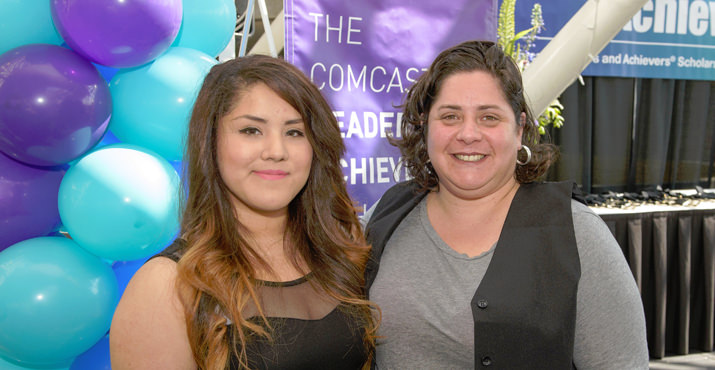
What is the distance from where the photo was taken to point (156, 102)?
1556 millimetres

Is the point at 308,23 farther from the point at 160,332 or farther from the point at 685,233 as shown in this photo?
the point at 685,233

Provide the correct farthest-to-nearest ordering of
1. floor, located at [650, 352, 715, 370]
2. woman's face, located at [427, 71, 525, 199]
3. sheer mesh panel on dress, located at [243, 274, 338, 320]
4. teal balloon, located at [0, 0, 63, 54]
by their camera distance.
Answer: floor, located at [650, 352, 715, 370]
teal balloon, located at [0, 0, 63, 54]
woman's face, located at [427, 71, 525, 199]
sheer mesh panel on dress, located at [243, 274, 338, 320]

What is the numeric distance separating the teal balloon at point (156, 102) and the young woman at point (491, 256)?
64 centimetres

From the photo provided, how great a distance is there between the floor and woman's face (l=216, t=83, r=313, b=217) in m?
3.21

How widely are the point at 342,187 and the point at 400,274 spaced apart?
271mm

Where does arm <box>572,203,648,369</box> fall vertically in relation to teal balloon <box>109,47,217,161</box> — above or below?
below

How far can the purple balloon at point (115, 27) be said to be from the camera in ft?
4.53

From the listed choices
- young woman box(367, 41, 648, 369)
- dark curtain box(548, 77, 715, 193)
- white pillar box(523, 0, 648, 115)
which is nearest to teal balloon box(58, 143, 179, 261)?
young woman box(367, 41, 648, 369)

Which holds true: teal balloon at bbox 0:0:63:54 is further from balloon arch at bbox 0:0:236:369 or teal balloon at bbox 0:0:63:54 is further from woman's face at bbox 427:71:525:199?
woman's face at bbox 427:71:525:199

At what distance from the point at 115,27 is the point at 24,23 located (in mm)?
248

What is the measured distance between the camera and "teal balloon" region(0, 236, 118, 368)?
4.50 feet

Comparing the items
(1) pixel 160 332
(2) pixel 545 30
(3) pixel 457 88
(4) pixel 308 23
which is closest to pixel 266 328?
(1) pixel 160 332

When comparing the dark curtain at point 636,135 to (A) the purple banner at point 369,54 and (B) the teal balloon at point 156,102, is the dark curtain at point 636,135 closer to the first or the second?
(A) the purple banner at point 369,54

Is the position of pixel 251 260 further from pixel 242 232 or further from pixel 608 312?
pixel 608 312
